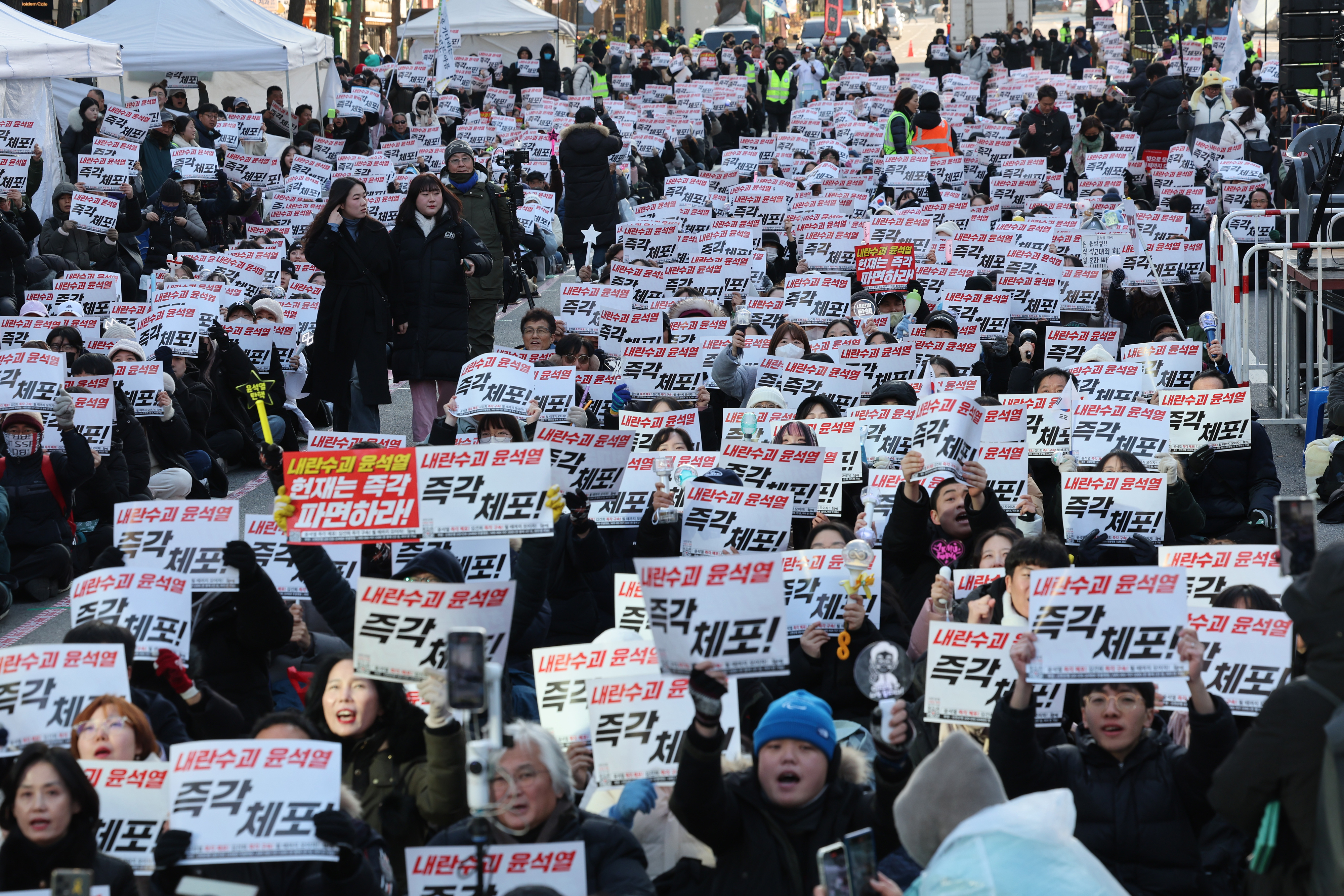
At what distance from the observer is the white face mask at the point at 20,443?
1051cm

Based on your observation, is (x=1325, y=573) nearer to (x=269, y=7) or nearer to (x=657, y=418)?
(x=657, y=418)

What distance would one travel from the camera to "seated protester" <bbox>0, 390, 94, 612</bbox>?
10523 mm

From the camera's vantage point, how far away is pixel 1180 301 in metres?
15.3

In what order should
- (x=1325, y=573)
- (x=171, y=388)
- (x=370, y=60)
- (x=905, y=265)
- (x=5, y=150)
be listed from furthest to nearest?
(x=370, y=60) < (x=5, y=150) < (x=905, y=265) < (x=171, y=388) < (x=1325, y=573)

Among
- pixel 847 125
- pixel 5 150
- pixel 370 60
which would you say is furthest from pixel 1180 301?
pixel 370 60

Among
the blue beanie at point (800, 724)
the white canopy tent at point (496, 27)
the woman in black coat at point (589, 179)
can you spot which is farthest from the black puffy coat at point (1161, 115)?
the blue beanie at point (800, 724)

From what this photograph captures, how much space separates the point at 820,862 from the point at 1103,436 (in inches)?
230

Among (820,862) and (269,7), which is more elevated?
(269,7)

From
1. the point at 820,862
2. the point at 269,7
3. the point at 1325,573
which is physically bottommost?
the point at 820,862

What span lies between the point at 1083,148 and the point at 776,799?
19.7 metres

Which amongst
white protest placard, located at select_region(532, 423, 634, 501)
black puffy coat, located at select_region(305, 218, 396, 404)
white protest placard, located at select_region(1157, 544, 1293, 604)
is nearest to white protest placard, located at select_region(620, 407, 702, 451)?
white protest placard, located at select_region(532, 423, 634, 501)

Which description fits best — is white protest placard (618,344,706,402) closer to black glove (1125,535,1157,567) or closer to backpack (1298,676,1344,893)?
black glove (1125,535,1157,567)

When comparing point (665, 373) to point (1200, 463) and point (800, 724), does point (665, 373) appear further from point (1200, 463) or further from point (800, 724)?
point (800, 724)

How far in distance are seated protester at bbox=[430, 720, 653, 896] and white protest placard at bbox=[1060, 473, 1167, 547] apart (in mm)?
3673
